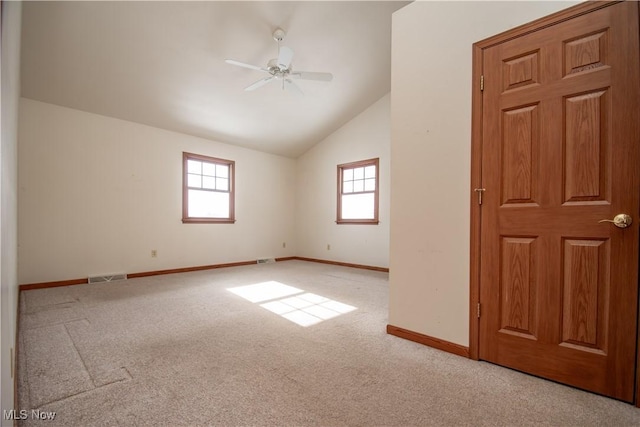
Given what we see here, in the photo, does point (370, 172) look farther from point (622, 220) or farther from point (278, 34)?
point (622, 220)

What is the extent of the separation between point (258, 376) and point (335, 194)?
15.5ft

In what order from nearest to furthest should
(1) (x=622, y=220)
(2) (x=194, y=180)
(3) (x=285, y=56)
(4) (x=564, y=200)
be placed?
(1) (x=622, y=220) < (4) (x=564, y=200) < (3) (x=285, y=56) < (2) (x=194, y=180)

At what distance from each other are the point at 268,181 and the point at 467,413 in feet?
18.8

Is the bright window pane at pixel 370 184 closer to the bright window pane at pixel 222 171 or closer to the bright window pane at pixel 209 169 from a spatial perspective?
the bright window pane at pixel 222 171

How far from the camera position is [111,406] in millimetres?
1379

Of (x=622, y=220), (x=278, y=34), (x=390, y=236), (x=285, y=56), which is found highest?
(x=278, y=34)

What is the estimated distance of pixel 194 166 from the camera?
5.27 m

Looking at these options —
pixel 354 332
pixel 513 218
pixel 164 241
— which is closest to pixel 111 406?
pixel 354 332

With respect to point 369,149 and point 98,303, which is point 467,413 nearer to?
point 98,303

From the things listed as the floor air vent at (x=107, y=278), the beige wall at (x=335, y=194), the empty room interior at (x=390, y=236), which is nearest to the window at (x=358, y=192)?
the beige wall at (x=335, y=194)

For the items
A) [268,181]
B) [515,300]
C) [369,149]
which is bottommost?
[515,300]

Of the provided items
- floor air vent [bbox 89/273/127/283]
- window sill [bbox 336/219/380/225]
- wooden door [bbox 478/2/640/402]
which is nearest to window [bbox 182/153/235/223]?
floor air vent [bbox 89/273/127/283]

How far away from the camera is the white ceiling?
9.86ft

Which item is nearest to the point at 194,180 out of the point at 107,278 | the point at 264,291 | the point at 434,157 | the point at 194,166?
the point at 194,166
